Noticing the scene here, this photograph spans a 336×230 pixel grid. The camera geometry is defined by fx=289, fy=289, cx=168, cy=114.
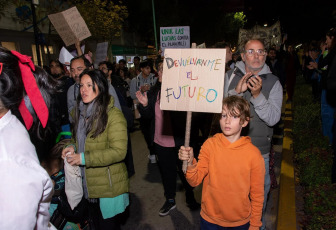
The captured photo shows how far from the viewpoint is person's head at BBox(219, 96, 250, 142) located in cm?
233

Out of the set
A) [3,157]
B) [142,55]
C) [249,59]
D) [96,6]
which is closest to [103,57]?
[249,59]

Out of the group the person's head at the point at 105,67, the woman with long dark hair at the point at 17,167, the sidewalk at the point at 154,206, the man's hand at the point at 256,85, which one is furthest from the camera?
the person's head at the point at 105,67

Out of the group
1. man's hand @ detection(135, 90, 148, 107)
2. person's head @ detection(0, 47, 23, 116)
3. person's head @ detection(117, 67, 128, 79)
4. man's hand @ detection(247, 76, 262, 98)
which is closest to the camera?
person's head @ detection(0, 47, 23, 116)

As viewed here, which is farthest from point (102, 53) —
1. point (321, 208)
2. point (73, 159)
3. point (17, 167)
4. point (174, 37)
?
point (17, 167)

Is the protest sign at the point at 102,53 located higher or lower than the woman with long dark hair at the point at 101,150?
higher

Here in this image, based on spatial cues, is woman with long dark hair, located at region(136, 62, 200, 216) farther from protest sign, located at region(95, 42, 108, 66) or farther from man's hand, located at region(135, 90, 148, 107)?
protest sign, located at region(95, 42, 108, 66)

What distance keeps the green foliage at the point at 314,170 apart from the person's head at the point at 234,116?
134cm

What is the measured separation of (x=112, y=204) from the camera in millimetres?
2717

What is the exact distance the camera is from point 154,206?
430 cm

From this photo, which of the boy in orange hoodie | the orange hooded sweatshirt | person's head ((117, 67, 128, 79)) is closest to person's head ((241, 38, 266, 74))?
the boy in orange hoodie

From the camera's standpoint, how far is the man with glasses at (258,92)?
8.45ft

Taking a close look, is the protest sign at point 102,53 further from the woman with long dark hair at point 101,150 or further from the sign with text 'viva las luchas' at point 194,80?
the sign with text 'viva las luchas' at point 194,80

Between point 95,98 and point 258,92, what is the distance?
1.53 meters

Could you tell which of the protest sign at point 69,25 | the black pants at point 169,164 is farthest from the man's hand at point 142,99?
the protest sign at point 69,25
